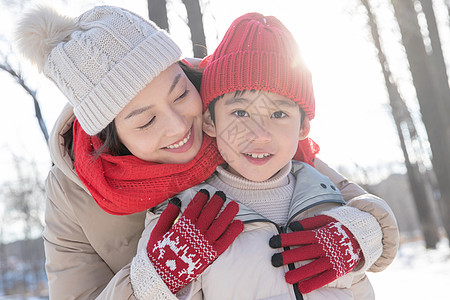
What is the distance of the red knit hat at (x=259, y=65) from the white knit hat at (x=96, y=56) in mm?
213

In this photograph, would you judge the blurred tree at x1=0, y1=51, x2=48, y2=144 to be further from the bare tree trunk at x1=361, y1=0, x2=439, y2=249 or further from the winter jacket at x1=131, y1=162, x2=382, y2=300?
the bare tree trunk at x1=361, y1=0, x2=439, y2=249

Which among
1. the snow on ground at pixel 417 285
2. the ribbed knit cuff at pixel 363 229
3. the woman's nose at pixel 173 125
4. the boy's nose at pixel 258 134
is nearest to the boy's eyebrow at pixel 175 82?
the woman's nose at pixel 173 125

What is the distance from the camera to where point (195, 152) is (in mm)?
1830

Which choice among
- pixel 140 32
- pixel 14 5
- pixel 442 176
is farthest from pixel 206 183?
pixel 442 176

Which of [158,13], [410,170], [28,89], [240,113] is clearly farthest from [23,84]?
[410,170]

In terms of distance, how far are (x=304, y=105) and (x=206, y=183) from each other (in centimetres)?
55

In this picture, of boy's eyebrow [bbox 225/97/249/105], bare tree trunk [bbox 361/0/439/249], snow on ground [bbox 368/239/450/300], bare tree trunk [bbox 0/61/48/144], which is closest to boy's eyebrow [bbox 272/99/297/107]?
boy's eyebrow [bbox 225/97/249/105]

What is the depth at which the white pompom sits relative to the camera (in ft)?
5.80

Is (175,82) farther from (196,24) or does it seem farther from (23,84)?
(23,84)

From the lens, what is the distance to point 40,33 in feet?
5.80

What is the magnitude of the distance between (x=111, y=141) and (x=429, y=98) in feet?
22.3

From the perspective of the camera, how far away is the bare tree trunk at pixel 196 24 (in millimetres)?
2654

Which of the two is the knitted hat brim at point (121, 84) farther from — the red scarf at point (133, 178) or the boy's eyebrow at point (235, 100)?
the boy's eyebrow at point (235, 100)

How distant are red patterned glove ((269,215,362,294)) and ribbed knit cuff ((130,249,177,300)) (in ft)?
1.35
